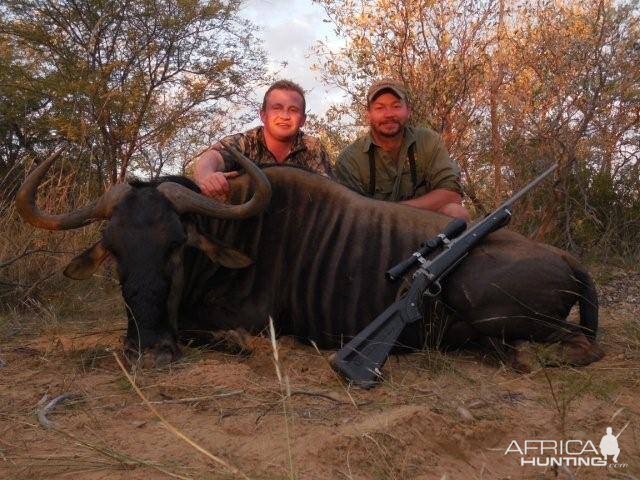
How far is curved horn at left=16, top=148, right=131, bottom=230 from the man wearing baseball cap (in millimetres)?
2045

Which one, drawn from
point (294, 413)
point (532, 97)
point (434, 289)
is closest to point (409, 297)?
point (434, 289)

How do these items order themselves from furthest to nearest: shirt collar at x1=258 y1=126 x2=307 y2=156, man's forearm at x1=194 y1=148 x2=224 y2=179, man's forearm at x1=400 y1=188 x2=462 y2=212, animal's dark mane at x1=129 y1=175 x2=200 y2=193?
shirt collar at x1=258 y1=126 x2=307 y2=156 < man's forearm at x1=400 y1=188 x2=462 y2=212 < man's forearm at x1=194 y1=148 x2=224 y2=179 < animal's dark mane at x1=129 y1=175 x2=200 y2=193

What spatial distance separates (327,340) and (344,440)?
176cm

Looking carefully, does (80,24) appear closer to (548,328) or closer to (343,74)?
(343,74)

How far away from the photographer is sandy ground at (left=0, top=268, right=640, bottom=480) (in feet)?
6.42

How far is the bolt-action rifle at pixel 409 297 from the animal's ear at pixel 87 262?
60.9 inches

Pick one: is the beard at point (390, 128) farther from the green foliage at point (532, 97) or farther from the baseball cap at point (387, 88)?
the green foliage at point (532, 97)

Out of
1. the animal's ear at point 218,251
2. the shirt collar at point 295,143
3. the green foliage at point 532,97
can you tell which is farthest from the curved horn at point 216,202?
the green foliage at point 532,97

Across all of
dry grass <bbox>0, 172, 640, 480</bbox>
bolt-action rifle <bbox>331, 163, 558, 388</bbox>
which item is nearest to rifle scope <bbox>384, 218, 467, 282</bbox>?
bolt-action rifle <bbox>331, 163, 558, 388</bbox>

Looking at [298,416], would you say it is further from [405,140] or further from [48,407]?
[405,140]

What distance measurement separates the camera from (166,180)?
3.78 meters

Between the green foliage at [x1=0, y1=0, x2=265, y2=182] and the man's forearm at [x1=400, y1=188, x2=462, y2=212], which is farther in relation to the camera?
the green foliage at [x1=0, y1=0, x2=265, y2=182]

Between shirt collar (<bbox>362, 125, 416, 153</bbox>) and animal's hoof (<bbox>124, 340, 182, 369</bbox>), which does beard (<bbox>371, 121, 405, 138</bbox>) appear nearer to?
shirt collar (<bbox>362, 125, 416, 153</bbox>)

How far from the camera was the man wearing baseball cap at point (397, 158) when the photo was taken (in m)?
5.15
